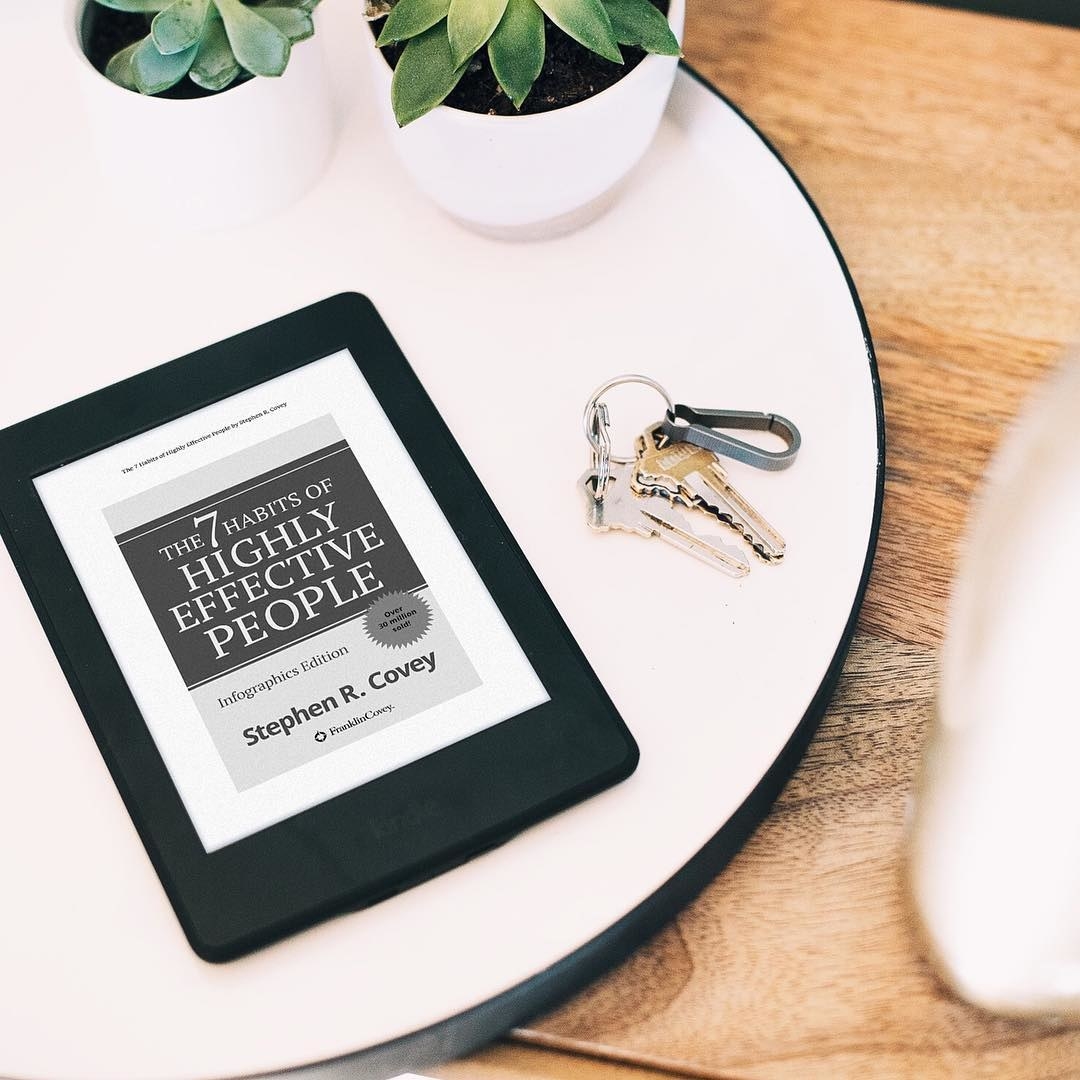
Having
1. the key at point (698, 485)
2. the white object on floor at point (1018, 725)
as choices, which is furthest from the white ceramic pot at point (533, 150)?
the white object on floor at point (1018, 725)

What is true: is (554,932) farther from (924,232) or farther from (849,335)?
(924,232)

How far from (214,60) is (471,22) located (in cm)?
12

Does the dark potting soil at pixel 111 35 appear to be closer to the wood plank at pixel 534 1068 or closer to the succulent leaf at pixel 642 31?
the succulent leaf at pixel 642 31

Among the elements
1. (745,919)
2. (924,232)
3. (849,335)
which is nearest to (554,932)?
(745,919)

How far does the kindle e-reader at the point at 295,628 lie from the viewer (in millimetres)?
435

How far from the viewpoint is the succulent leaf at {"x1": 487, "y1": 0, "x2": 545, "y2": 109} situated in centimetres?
47

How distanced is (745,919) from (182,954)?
0.70 feet

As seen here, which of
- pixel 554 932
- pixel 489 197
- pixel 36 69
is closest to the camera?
pixel 554 932

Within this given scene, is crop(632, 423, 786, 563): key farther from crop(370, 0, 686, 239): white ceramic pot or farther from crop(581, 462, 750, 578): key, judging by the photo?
crop(370, 0, 686, 239): white ceramic pot

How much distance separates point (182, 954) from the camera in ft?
1.40

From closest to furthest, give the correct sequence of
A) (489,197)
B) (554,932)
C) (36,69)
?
1. (554,932)
2. (489,197)
3. (36,69)

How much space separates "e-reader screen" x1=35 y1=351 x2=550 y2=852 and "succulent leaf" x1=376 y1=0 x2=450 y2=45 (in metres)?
0.14

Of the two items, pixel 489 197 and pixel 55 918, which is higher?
pixel 489 197

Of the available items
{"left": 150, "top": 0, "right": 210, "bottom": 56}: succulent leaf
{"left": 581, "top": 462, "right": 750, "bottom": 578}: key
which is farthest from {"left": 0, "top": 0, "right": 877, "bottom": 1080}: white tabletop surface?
{"left": 150, "top": 0, "right": 210, "bottom": 56}: succulent leaf
